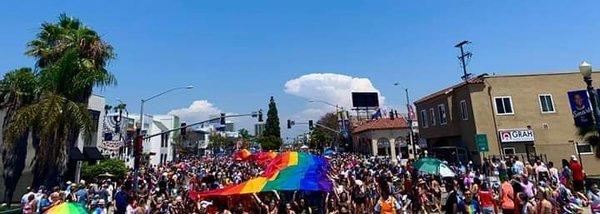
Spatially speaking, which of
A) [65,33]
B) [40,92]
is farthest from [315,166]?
[65,33]

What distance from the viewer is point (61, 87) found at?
67.0ft

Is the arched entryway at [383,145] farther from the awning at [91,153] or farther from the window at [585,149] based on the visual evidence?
the awning at [91,153]

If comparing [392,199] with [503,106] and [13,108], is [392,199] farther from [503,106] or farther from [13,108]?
[13,108]

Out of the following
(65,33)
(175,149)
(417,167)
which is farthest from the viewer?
(175,149)

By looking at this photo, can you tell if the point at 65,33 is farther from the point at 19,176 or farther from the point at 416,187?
the point at 416,187

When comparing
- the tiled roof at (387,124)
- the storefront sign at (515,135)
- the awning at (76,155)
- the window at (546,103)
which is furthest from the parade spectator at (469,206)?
the tiled roof at (387,124)

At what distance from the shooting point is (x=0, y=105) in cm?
2475

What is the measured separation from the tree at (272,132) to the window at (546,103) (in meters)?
91.5

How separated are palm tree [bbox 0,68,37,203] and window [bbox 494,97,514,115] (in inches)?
1118

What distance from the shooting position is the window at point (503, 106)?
95.7ft

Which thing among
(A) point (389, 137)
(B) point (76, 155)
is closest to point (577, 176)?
(B) point (76, 155)

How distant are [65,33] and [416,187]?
19542mm

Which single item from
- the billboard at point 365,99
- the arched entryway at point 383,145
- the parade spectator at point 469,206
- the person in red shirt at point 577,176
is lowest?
the parade spectator at point 469,206

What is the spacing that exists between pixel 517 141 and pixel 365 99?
210ft
